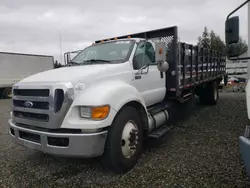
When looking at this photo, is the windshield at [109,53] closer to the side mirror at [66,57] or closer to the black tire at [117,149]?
the side mirror at [66,57]

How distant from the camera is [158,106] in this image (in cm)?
488

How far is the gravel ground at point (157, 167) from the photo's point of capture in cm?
303

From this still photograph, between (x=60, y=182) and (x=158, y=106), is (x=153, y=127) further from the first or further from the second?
(x=60, y=182)

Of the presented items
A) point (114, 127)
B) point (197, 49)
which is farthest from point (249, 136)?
point (197, 49)

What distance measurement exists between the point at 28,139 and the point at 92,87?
1.24 m

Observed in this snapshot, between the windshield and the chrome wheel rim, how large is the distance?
1176mm

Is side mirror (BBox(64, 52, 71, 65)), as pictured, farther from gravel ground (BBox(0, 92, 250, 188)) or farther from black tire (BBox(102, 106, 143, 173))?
black tire (BBox(102, 106, 143, 173))

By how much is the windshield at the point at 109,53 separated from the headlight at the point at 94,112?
1.23m

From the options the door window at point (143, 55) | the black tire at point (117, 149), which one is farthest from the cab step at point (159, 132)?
the door window at point (143, 55)

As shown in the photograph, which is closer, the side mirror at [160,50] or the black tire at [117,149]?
the black tire at [117,149]

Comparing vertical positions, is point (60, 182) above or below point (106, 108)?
below

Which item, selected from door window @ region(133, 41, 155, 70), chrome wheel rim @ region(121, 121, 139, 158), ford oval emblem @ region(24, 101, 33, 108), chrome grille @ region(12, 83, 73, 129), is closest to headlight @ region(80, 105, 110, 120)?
chrome grille @ region(12, 83, 73, 129)

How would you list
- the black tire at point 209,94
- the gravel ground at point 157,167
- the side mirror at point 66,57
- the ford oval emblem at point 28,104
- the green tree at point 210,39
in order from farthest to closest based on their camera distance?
the green tree at point 210,39 → the black tire at point 209,94 → the side mirror at point 66,57 → the ford oval emblem at point 28,104 → the gravel ground at point 157,167

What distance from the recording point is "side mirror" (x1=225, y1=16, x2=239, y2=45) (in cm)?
251
